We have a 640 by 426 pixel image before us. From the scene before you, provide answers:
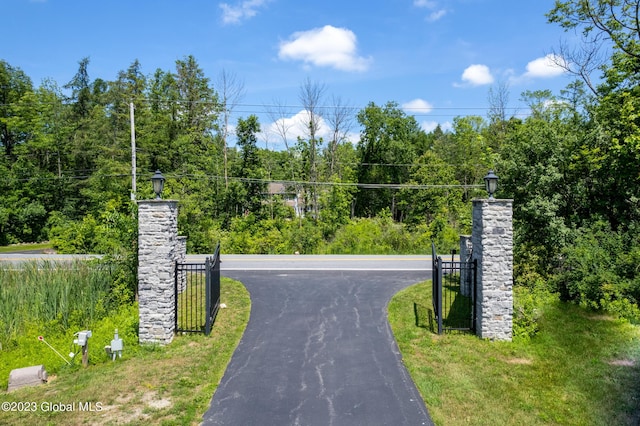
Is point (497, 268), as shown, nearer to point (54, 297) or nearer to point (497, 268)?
point (497, 268)

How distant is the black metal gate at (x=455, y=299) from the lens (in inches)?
366

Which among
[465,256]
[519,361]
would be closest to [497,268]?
[519,361]

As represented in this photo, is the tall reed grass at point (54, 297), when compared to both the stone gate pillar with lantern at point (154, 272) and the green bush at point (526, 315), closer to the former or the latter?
the stone gate pillar with lantern at point (154, 272)

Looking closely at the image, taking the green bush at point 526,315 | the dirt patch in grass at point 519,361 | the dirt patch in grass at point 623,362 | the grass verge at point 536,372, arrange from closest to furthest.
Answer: the grass verge at point 536,372, the dirt patch in grass at point 623,362, the dirt patch in grass at point 519,361, the green bush at point 526,315

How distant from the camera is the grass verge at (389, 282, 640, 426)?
19.5ft

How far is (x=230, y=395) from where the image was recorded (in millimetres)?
6586

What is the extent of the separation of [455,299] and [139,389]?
8861mm

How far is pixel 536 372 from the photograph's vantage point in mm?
7348

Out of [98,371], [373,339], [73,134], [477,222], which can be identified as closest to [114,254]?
[98,371]

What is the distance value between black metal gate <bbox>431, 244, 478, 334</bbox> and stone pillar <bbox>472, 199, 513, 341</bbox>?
1.55 feet

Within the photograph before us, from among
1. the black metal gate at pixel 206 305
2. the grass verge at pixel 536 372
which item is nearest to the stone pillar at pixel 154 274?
the black metal gate at pixel 206 305

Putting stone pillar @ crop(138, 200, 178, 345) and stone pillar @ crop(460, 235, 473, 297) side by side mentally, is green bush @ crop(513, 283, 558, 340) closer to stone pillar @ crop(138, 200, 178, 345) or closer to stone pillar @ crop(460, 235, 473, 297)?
stone pillar @ crop(460, 235, 473, 297)

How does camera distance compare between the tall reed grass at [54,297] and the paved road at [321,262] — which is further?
the paved road at [321,262]

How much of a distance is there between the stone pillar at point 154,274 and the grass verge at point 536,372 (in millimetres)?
5353
